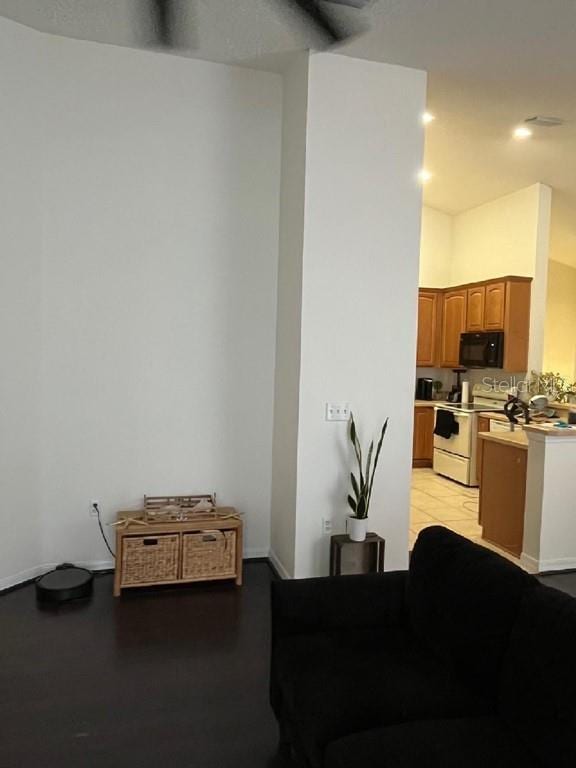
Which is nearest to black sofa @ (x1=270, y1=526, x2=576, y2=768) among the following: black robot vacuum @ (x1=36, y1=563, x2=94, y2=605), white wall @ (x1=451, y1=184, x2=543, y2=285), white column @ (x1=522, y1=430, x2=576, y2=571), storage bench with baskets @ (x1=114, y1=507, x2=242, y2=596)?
storage bench with baskets @ (x1=114, y1=507, x2=242, y2=596)

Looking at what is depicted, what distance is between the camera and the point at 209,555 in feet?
11.3

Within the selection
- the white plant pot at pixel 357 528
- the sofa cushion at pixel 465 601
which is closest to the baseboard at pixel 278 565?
the white plant pot at pixel 357 528

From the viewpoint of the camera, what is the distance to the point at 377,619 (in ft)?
7.16

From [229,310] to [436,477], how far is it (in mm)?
4216

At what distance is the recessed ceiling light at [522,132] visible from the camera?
15.1ft

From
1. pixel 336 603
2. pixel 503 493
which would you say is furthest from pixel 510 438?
pixel 336 603

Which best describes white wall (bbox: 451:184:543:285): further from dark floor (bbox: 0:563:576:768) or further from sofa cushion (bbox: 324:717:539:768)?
sofa cushion (bbox: 324:717:539:768)

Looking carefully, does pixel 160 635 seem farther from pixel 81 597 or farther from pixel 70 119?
pixel 70 119

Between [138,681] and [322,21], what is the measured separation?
3355mm

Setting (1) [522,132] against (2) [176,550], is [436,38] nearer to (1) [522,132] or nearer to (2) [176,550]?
(1) [522,132]

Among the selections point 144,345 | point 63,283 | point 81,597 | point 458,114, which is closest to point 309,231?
point 144,345

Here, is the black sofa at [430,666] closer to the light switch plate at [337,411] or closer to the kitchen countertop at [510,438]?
the light switch plate at [337,411]

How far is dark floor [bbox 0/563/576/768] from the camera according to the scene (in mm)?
2027

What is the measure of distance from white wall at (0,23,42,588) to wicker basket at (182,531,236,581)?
3.25 ft
